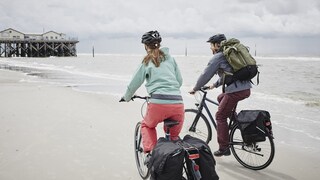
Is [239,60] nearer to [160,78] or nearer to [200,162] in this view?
[160,78]

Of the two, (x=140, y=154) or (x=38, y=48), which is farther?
(x=38, y=48)

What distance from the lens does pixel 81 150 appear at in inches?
213

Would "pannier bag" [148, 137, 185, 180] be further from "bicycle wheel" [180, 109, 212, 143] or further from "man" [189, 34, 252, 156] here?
"bicycle wheel" [180, 109, 212, 143]

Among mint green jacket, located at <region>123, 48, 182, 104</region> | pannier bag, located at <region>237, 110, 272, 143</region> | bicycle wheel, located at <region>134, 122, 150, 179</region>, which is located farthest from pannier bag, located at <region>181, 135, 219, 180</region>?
pannier bag, located at <region>237, 110, 272, 143</region>

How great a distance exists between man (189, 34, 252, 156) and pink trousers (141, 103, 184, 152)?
3.97ft

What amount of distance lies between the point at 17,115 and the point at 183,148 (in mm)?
6404

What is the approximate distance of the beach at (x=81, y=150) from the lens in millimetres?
4527

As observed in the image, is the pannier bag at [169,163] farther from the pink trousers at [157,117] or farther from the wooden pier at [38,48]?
the wooden pier at [38,48]

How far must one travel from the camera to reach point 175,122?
11.1ft

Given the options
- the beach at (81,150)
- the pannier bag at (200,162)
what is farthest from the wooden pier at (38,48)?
the pannier bag at (200,162)

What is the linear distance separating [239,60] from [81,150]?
3.26m

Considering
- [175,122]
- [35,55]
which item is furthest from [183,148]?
[35,55]

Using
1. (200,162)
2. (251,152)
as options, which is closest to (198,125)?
(251,152)

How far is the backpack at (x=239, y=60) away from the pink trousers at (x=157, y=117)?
131cm
